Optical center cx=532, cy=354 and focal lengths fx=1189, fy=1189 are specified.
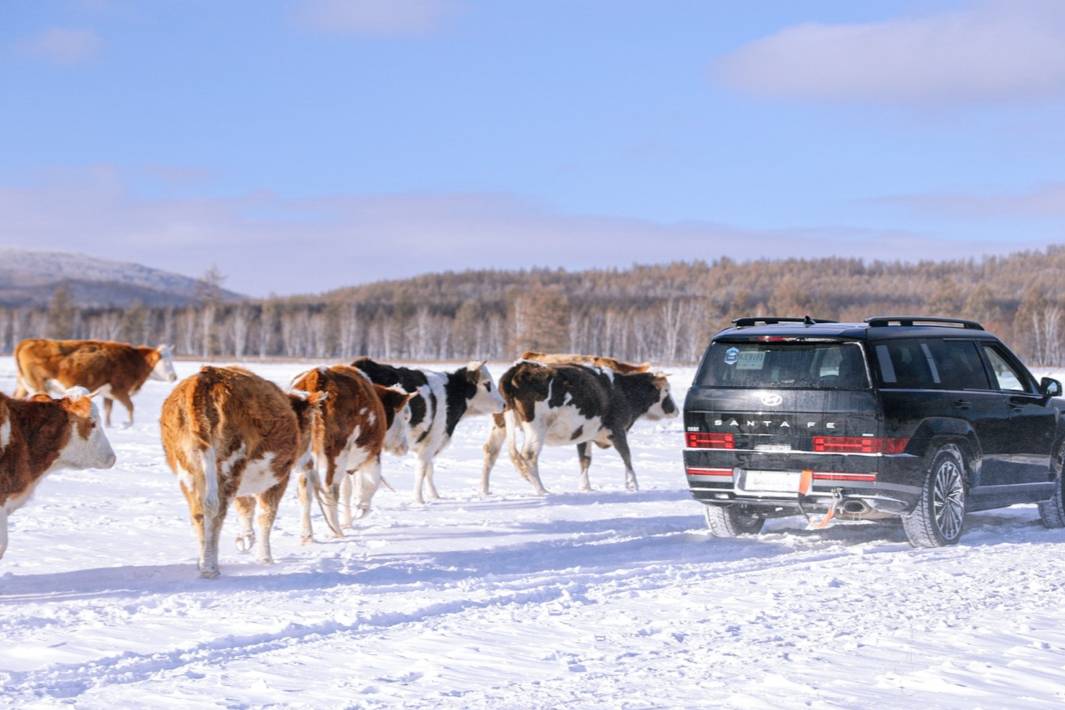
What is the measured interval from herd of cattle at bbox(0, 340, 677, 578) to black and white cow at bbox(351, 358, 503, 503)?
0.02 metres

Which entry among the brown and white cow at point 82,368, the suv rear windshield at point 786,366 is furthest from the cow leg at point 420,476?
the brown and white cow at point 82,368

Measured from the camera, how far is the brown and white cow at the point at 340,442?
1169 centimetres

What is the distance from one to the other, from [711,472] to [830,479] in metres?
1.10

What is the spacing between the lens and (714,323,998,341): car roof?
10.6 meters

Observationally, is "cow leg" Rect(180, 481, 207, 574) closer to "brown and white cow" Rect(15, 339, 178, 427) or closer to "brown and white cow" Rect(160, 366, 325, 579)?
"brown and white cow" Rect(160, 366, 325, 579)

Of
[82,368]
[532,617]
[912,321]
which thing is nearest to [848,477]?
[912,321]

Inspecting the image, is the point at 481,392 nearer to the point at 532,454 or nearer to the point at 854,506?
the point at 532,454

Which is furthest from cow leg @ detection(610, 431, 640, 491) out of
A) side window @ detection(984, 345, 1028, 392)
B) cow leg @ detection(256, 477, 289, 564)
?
cow leg @ detection(256, 477, 289, 564)

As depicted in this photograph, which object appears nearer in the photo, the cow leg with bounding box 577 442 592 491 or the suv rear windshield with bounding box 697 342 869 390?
the suv rear windshield with bounding box 697 342 869 390

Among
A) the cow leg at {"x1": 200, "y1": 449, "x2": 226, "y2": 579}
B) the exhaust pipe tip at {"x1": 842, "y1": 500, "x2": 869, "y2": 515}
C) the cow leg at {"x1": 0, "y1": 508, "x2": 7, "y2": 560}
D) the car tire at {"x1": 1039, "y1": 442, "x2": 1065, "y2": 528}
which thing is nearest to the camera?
the cow leg at {"x1": 0, "y1": 508, "x2": 7, "y2": 560}

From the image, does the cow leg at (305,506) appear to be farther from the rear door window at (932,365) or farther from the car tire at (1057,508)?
the car tire at (1057,508)

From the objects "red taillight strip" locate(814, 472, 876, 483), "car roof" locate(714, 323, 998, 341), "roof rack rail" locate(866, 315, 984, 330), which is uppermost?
"roof rack rail" locate(866, 315, 984, 330)

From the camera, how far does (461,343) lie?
174 meters

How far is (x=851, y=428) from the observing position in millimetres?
10273
